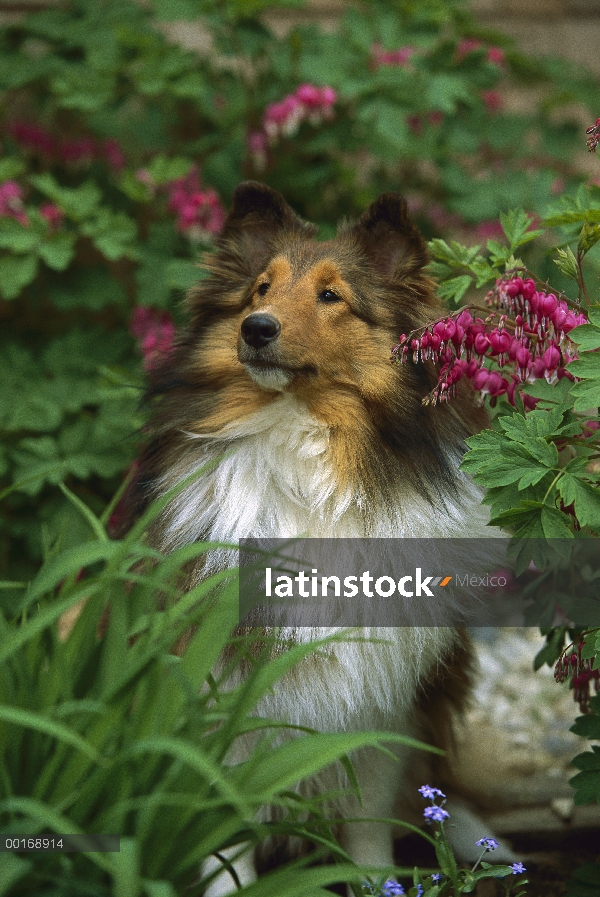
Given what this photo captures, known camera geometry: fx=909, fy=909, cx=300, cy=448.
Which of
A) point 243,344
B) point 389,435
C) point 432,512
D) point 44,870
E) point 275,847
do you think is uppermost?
point 243,344

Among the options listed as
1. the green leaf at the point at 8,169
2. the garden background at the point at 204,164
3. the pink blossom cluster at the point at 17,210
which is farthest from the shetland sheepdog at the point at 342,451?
the green leaf at the point at 8,169

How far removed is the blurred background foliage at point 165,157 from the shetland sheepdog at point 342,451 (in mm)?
861

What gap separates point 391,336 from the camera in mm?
2135

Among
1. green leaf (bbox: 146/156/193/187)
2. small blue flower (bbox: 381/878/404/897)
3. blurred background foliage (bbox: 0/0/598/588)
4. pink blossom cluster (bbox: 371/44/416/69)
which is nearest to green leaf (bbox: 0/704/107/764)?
small blue flower (bbox: 381/878/404/897)

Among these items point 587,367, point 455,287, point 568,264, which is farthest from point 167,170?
point 587,367

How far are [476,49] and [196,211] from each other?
51.6 inches

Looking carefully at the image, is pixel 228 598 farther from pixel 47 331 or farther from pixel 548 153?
pixel 548 153

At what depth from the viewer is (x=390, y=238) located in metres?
2.18

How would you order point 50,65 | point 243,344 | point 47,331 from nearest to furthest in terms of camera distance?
point 243,344, point 50,65, point 47,331

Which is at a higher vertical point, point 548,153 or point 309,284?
point 548,153

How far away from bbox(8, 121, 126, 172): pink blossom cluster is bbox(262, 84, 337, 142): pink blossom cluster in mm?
740

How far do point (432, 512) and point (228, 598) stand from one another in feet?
2.27

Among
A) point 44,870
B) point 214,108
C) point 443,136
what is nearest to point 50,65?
point 214,108

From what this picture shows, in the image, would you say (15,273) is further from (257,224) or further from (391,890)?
(391,890)
